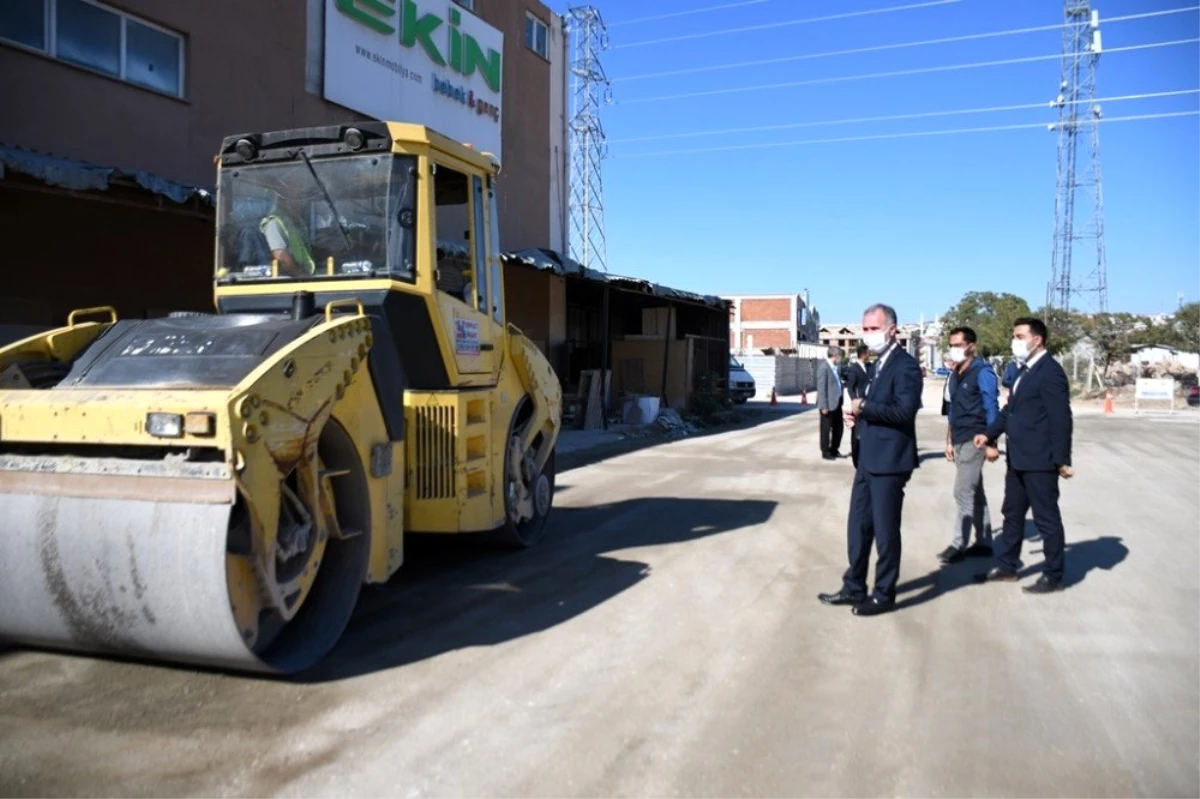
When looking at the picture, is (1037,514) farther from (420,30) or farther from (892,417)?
(420,30)

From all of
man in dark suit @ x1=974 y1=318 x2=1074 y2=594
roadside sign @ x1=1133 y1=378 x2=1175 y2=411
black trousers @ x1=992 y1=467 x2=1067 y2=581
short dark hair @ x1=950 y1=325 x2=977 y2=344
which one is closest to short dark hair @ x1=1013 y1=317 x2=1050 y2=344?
man in dark suit @ x1=974 y1=318 x2=1074 y2=594

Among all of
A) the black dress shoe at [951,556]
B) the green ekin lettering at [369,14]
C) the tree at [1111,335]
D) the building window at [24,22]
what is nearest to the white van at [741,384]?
the tree at [1111,335]

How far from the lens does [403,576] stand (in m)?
6.46

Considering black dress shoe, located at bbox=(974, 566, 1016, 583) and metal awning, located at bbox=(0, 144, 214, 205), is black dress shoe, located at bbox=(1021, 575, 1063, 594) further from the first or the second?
metal awning, located at bbox=(0, 144, 214, 205)

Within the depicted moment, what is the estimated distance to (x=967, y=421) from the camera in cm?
724

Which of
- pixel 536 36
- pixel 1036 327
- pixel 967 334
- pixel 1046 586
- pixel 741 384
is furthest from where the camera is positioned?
pixel 741 384

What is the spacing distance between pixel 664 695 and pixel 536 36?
1992 centimetres

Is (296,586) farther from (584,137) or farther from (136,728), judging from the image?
(584,137)

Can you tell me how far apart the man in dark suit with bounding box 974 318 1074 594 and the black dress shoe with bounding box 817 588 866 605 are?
1.47 metres

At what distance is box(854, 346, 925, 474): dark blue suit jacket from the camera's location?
549 cm

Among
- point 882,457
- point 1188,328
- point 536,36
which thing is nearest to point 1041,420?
point 882,457

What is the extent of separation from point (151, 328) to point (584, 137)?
3291 cm

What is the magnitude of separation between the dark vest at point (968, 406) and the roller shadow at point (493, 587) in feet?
7.62

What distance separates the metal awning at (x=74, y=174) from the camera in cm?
771
